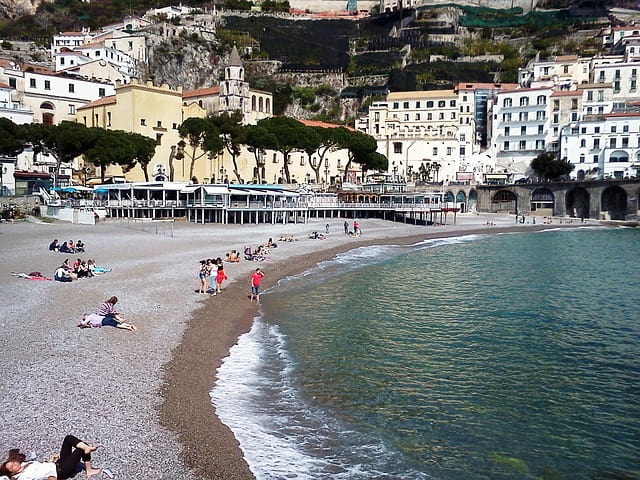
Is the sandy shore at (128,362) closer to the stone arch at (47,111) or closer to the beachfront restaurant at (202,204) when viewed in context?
the beachfront restaurant at (202,204)

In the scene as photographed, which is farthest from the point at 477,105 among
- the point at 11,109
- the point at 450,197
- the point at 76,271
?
the point at 76,271

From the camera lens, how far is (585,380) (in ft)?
47.1

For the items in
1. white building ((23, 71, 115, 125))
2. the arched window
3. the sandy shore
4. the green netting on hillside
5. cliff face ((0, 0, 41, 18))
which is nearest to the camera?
the sandy shore

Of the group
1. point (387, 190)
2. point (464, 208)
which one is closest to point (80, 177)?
point (387, 190)

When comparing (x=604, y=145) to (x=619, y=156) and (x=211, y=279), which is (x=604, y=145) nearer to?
(x=619, y=156)

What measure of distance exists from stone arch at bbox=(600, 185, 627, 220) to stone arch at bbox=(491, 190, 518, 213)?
10.9 m

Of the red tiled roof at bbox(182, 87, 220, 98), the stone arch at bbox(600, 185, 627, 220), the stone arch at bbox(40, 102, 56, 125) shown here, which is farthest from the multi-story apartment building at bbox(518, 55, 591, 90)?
the stone arch at bbox(40, 102, 56, 125)

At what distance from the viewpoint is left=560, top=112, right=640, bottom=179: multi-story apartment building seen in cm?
7650

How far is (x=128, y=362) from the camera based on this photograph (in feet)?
43.2

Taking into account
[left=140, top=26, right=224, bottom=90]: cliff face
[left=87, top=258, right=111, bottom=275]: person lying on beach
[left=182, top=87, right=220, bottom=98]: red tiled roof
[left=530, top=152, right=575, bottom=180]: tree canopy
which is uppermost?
[left=140, top=26, right=224, bottom=90]: cliff face

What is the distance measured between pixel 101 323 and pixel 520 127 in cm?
8368

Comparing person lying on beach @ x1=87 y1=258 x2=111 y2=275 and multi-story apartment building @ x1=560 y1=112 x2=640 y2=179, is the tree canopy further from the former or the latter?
person lying on beach @ x1=87 y1=258 x2=111 y2=275

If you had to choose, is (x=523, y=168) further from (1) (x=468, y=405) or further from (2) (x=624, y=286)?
(1) (x=468, y=405)

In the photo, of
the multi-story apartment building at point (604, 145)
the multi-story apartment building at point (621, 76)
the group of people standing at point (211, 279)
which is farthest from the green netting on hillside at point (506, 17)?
the group of people standing at point (211, 279)
